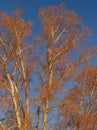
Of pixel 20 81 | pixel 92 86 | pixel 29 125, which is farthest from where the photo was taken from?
pixel 92 86

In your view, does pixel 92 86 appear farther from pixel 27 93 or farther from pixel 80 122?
pixel 27 93

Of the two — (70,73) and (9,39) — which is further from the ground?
(9,39)

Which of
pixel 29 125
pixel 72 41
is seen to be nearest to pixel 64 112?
pixel 29 125

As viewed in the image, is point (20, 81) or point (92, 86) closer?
point (20, 81)

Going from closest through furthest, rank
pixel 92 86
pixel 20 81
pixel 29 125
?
pixel 29 125
pixel 20 81
pixel 92 86

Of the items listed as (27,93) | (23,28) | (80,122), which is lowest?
(80,122)

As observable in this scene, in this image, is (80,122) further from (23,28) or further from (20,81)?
(23,28)

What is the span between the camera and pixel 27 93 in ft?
79.7

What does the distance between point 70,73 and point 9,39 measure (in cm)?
391

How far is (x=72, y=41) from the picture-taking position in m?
25.8

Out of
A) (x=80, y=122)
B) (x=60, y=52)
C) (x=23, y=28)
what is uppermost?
(x=23, y=28)

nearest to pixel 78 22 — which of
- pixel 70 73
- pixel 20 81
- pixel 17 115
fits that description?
pixel 70 73

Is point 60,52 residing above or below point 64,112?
above

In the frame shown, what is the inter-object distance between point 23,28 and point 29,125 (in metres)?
5.71
